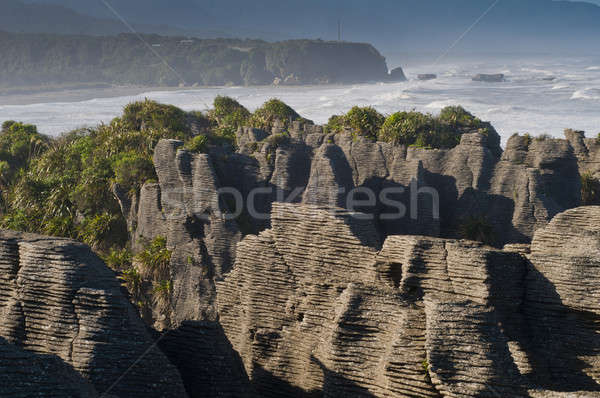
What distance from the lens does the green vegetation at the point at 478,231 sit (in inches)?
707

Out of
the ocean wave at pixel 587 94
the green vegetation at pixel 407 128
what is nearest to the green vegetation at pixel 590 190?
the green vegetation at pixel 407 128

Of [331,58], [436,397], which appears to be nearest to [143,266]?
[436,397]

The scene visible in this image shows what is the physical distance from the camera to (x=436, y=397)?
26.1 feet

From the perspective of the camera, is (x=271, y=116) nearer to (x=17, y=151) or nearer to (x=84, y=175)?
(x=84, y=175)

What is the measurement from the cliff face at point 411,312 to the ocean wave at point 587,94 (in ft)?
255

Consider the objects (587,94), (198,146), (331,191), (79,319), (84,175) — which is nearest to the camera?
(79,319)

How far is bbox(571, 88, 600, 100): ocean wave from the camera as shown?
7975cm


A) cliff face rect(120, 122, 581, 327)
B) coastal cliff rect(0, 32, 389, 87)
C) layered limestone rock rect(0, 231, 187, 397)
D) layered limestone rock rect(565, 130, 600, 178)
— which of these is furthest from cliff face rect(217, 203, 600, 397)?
coastal cliff rect(0, 32, 389, 87)

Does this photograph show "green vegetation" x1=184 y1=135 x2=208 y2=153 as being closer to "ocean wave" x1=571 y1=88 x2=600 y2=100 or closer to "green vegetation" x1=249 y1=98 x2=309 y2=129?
"green vegetation" x1=249 y1=98 x2=309 y2=129

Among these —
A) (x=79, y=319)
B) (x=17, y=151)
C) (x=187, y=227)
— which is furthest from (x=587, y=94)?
(x=79, y=319)

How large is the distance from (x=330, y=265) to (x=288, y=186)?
843cm

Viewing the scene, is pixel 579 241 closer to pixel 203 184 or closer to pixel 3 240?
pixel 3 240

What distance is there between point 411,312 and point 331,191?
8433 millimetres

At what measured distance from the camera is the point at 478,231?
1806 cm
